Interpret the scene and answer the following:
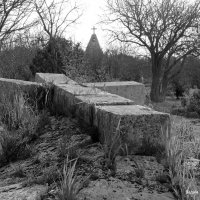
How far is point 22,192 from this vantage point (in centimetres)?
170

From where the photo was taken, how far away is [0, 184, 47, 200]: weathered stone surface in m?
1.62

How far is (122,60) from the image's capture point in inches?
795

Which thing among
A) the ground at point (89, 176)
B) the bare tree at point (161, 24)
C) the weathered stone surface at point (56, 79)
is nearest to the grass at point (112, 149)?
the ground at point (89, 176)

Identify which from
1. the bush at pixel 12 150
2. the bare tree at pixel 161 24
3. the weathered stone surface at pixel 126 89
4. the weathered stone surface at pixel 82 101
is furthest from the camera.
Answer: the bare tree at pixel 161 24

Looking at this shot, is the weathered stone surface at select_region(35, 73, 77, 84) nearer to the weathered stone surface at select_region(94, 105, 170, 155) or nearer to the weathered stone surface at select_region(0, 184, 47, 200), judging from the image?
the weathered stone surface at select_region(94, 105, 170, 155)

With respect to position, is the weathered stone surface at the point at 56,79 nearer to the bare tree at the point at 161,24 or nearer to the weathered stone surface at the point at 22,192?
the weathered stone surface at the point at 22,192

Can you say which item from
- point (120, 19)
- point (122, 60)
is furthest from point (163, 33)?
point (122, 60)

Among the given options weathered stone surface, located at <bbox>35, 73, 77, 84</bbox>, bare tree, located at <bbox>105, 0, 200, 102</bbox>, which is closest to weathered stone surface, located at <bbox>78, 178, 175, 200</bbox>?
weathered stone surface, located at <bbox>35, 73, 77, 84</bbox>

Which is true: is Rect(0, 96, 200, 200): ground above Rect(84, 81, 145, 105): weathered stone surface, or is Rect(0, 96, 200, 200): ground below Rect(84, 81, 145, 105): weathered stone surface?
below

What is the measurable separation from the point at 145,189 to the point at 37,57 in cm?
999

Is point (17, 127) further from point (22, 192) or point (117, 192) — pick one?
point (117, 192)

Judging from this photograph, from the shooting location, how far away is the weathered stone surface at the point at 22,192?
1621 millimetres

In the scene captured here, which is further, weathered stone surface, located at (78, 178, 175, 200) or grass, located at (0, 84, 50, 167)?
grass, located at (0, 84, 50, 167)

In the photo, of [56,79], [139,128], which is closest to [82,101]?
[139,128]
